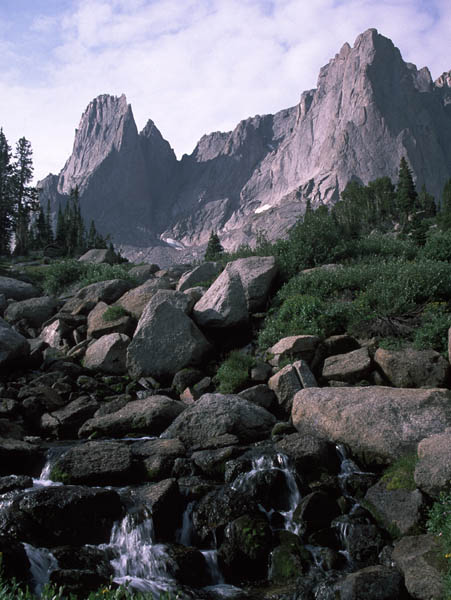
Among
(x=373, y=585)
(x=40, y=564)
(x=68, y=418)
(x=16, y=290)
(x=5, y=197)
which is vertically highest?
(x=5, y=197)

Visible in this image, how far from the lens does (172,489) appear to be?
7523 millimetres

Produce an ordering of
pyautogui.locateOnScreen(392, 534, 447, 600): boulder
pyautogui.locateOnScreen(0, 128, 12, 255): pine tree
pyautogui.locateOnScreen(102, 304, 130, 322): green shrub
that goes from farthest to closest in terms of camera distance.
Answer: pyautogui.locateOnScreen(0, 128, 12, 255): pine tree → pyautogui.locateOnScreen(102, 304, 130, 322): green shrub → pyautogui.locateOnScreen(392, 534, 447, 600): boulder

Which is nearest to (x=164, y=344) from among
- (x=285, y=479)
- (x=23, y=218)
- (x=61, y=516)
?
(x=285, y=479)

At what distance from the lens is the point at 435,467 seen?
686cm

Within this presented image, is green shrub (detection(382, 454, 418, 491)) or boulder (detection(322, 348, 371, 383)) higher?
boulder (detection(322, 348, 371, 383))

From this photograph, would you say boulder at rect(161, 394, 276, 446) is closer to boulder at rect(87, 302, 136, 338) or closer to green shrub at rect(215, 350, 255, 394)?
green shrub at rect(215, 350, 255, 394)

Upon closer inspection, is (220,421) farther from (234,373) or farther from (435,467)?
(435,467)

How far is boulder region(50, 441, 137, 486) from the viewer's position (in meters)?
8.08

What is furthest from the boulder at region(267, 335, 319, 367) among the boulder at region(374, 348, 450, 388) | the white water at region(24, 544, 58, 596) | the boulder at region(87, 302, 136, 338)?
the white water at region(24, 544, 58, 596)

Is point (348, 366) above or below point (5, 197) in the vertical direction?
below

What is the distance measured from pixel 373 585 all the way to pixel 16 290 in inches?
786

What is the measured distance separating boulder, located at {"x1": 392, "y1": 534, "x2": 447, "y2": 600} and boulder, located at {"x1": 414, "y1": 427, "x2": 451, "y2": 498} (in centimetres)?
71

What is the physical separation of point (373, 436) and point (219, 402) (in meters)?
3.17

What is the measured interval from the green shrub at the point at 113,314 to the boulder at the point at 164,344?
1815 mm
